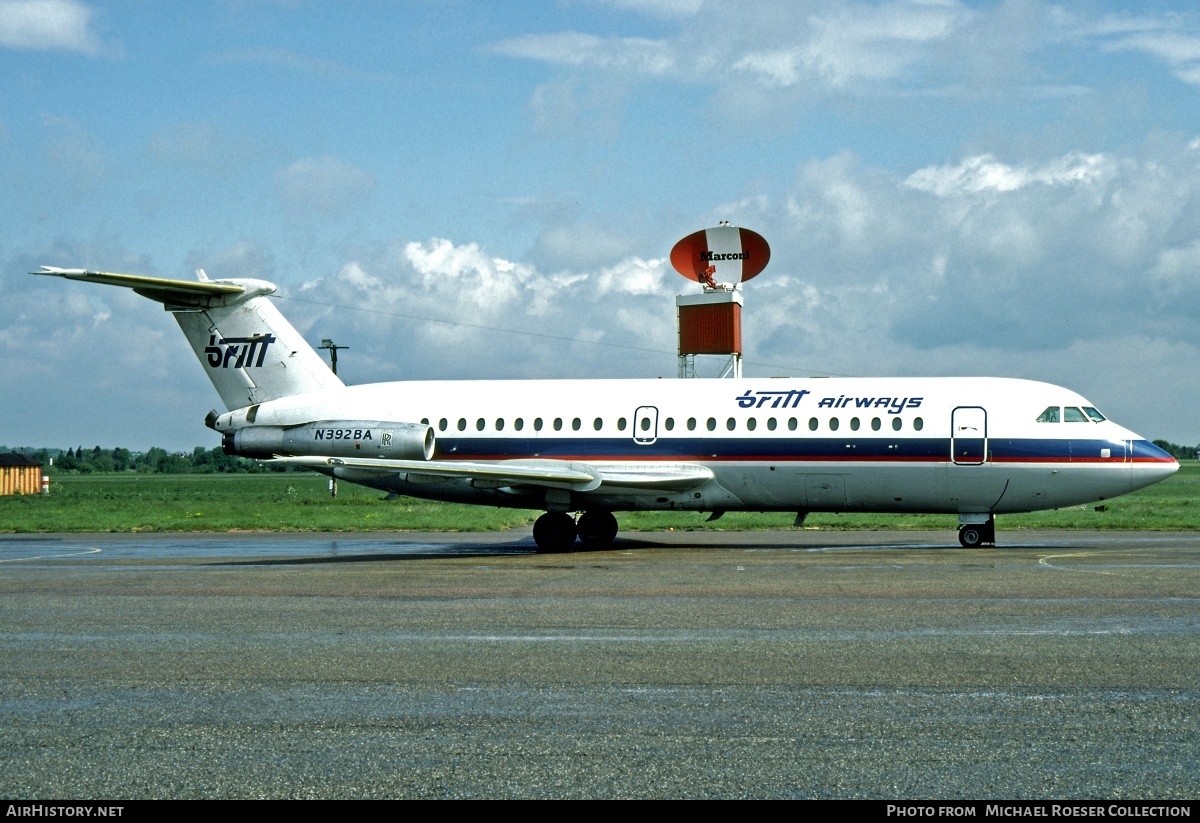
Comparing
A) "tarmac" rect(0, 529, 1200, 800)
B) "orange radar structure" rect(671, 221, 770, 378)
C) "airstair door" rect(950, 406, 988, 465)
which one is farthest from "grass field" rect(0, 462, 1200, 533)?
"tarmac" rect(0, 529, 1200, 800)

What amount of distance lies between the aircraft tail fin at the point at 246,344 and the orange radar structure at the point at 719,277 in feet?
49.4

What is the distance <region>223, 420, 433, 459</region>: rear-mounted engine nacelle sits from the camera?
27.7 meters

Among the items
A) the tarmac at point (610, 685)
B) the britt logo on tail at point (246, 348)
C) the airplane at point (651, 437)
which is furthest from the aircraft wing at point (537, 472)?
the tarmac at point (610, 685)

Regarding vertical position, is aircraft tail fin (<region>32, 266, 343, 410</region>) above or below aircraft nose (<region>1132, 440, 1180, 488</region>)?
above

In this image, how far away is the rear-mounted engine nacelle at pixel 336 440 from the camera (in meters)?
27.7

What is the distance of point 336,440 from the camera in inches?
1118

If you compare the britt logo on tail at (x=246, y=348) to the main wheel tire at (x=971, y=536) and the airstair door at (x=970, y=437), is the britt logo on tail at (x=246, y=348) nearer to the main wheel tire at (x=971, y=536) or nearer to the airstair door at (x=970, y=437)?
the airstair door at (x=970, y=437)

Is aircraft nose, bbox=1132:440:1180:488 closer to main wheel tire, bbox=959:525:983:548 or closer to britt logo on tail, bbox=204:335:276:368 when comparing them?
main wheel tire, bbox=959:525:983:548

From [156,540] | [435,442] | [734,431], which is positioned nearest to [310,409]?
[435,442]

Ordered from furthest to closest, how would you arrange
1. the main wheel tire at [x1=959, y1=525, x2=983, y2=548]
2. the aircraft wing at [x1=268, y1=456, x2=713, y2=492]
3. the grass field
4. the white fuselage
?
the grass field < the aircraft wing at [x1=268, y1=456, x2=713, y2=492] < the main wheel tire at [x1=959, y1=525, x2=983, y2=548] < the white fuselage

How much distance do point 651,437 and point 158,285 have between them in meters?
11.6

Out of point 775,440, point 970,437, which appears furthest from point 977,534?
point 775,440

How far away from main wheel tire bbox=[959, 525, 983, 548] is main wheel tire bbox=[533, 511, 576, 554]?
27.7ft

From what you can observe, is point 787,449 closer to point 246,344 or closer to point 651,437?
point 651,437
